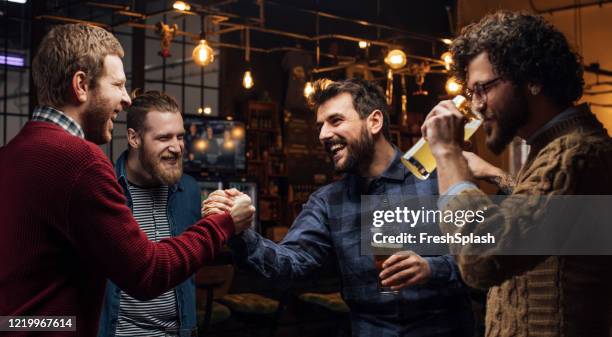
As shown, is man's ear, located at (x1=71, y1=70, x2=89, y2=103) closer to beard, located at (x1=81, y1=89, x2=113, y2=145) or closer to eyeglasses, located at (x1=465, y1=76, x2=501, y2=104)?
beard, located at (x1=81, y1=89, x2=113, y2=145)

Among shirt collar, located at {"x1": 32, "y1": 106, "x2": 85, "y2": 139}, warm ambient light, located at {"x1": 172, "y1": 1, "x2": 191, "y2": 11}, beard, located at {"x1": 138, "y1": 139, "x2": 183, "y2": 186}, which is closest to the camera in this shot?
shirt collar, located at {"x1": 32, "y1": 106, "x2": 85, "y2": 139}

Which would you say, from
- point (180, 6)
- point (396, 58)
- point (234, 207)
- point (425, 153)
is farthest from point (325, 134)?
point (396, 58)

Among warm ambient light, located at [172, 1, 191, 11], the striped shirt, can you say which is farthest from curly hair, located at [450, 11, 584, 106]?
warm ambient light, located at [172, 1, 191, 11]

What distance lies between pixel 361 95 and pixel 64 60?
1216 mm

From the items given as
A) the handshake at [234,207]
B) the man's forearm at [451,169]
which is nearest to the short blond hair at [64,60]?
the handshake at [234,207]

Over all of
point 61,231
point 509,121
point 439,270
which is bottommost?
point 439,270

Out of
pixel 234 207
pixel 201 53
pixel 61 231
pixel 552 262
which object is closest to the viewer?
pixel 552 262

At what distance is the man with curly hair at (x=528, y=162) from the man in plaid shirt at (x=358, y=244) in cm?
51

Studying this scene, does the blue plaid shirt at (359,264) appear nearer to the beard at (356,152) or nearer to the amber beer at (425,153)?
the beard at (356,152)

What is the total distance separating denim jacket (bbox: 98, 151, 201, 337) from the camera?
264cm

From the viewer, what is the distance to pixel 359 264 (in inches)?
99.6

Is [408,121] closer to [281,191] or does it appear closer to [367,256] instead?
[281,191]

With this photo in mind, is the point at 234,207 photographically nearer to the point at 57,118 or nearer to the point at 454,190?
the point at 57,118

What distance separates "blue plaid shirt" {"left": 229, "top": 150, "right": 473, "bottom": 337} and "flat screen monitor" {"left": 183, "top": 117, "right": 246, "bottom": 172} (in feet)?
19.9
